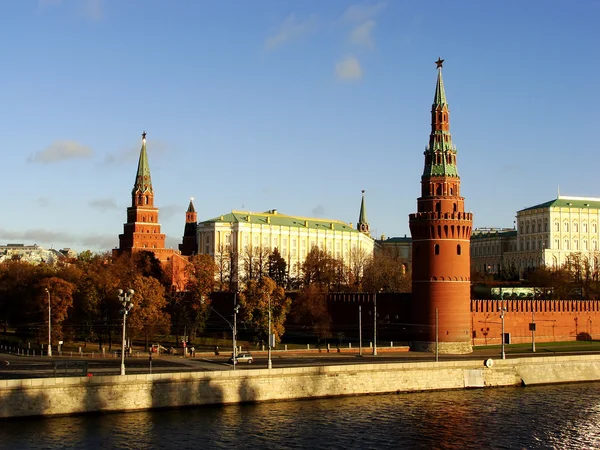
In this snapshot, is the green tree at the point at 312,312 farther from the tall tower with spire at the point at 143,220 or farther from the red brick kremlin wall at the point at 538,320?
the tall tower with spire at the point at 143,220

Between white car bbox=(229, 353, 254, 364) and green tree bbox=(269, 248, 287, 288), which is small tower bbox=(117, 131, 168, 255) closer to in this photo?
green tree bbox=(269, 248, 287, 288)

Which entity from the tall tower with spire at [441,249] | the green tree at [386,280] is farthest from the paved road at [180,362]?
the green tree at [386,280]

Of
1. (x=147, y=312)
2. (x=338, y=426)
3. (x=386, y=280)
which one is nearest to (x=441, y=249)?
(x=147, y=312)

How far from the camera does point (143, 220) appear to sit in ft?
530

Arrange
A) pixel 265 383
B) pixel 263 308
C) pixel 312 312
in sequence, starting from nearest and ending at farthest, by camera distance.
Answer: pixel 265 383, pixel 263 308, pixel 312 312

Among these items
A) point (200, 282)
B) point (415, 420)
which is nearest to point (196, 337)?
point (200, 282)

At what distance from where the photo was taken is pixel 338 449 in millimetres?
52750

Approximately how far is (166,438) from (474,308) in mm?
55042

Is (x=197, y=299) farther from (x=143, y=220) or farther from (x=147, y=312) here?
(x=143, y=220)

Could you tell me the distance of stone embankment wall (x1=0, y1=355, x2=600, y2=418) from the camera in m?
58.9

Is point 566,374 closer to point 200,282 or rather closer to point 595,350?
point 595,350

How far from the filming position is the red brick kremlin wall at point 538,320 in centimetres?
10319

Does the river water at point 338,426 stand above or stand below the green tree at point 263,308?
below

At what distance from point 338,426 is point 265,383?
9.75m
